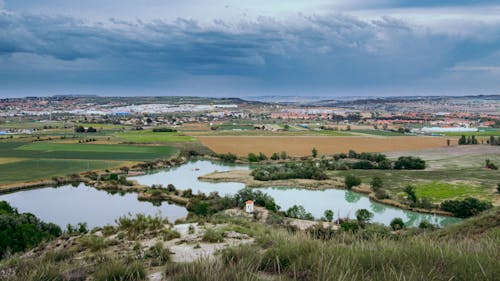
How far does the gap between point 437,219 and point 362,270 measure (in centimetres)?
1993

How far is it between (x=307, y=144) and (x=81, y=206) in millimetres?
34906

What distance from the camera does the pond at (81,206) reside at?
850 inches

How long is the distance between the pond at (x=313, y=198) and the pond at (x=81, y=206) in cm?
433

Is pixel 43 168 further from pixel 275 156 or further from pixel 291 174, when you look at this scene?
pixel 275 156

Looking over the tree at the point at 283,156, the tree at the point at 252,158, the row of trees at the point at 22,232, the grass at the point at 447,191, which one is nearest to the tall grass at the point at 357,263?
the row of trees at the point at 22,232

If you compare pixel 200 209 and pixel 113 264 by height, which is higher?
pixel 113 264

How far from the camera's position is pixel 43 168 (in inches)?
1419

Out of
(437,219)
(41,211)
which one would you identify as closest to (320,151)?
(437,219)

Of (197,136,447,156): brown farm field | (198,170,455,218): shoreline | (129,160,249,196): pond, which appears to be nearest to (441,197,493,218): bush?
(198,170,455,218): shoreline

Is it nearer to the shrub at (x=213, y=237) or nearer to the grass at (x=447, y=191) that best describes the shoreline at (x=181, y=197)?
the grass at (x=447, y=191)

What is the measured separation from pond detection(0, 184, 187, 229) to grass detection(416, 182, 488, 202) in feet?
49.1

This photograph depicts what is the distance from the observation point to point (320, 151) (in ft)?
160

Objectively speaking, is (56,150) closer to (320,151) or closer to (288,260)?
(320,151)

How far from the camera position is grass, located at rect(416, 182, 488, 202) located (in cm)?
2500
